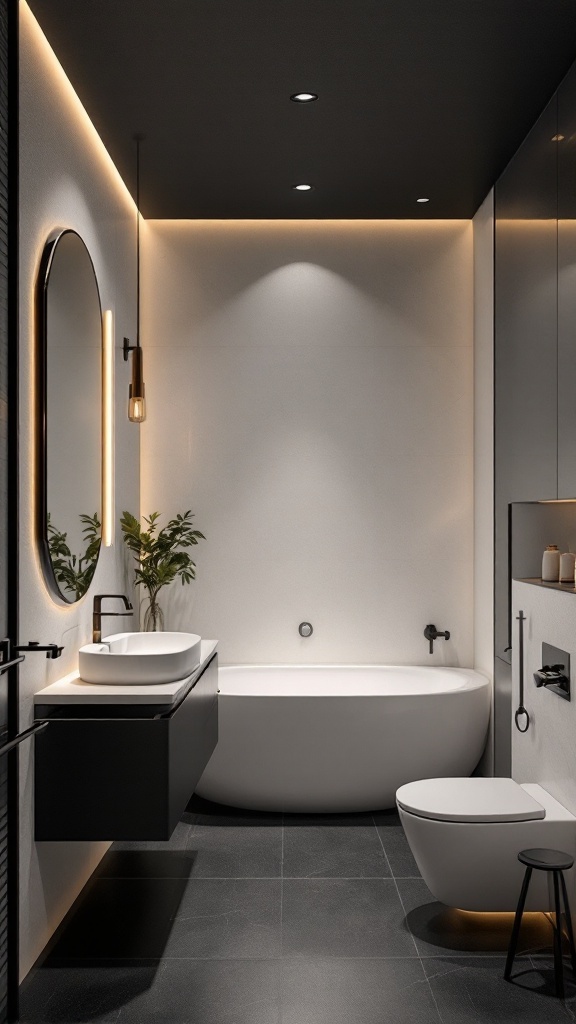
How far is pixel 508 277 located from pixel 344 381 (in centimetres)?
106

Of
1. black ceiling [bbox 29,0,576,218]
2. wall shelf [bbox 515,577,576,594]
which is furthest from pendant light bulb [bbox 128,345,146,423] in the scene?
wall shelf [bbox 515,577,576,594]

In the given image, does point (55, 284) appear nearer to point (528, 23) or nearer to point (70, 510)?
point (70, 510)

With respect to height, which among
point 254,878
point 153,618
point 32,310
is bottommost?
point 254,878

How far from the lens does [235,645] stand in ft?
15.4

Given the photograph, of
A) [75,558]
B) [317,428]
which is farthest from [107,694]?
[317,428]

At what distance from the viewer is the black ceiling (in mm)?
2814

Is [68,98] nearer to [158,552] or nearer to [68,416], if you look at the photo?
[68,416]

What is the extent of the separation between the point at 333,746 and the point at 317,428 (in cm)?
164

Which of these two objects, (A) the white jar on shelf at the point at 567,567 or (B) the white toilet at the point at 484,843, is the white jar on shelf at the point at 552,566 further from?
(B) the white toilet at the point at 484,843

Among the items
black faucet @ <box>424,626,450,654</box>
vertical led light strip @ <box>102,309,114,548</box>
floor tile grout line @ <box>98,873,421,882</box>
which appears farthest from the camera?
black faucet @ <box>424,626,450,654</box>

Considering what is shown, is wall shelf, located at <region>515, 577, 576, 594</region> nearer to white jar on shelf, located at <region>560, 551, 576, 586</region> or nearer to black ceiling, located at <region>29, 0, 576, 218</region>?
white jar on shelf, located at <region>560, 551, 576, 586</region>

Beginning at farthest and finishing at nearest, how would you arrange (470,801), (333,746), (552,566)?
(333,746) → (552,566) → (470,801)

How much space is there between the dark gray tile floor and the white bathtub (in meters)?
0.30

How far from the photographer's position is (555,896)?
2602mm
